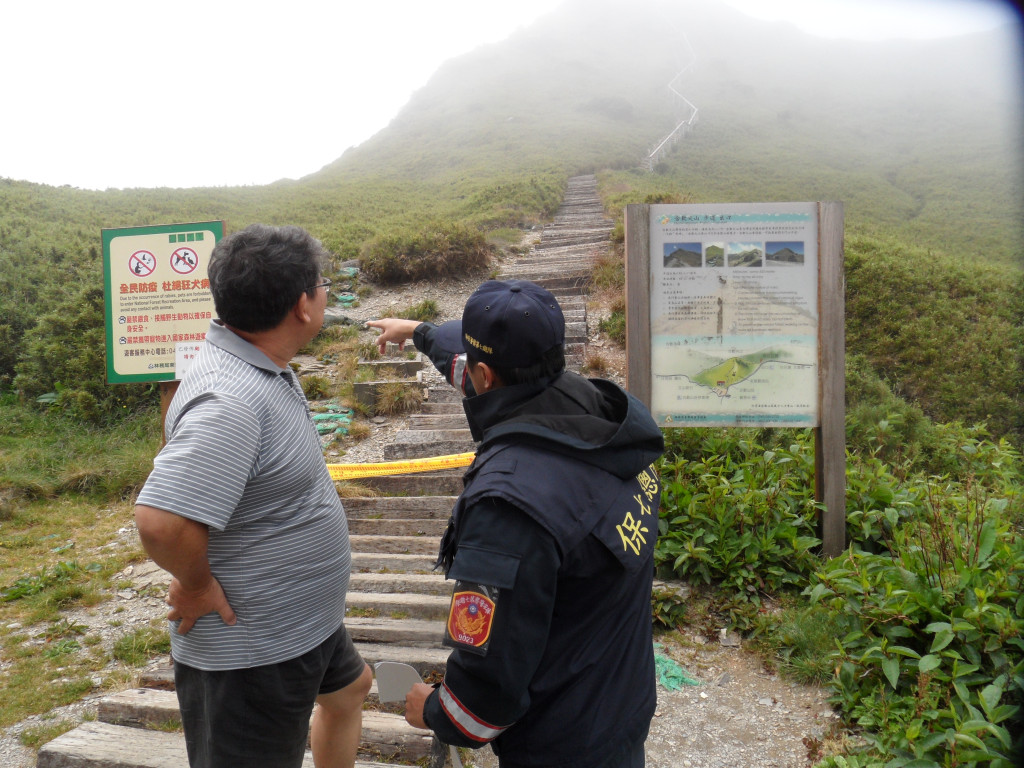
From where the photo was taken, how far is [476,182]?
24.8 metres

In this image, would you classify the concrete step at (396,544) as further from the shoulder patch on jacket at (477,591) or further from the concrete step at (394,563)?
the shoulder patch on jacket at (477,591)

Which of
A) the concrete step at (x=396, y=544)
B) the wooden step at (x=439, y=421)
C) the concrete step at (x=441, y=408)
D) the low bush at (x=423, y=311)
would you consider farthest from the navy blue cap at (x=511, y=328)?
the low bush at (x=423, y=311)

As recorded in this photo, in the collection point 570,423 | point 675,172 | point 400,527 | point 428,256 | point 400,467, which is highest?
point 675,172

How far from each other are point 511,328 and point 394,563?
315 cm

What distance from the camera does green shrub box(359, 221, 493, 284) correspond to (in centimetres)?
1019

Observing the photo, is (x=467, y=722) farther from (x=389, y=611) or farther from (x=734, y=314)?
(x=734, y=314)

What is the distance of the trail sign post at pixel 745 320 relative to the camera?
12.2ft

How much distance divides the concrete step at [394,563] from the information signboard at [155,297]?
1730mm

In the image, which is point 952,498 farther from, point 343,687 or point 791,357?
point 343,687

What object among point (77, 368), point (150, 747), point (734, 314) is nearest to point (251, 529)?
point (150, 747)

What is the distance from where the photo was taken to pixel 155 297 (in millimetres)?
4121

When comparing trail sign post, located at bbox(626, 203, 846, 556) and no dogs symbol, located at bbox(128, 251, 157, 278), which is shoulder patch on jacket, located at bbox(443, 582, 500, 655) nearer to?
trail sign post, located at bbox(626, 203, 846, 556)

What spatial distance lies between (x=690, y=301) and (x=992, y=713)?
242cm

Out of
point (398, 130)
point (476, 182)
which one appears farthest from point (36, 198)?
point (398, 130)
